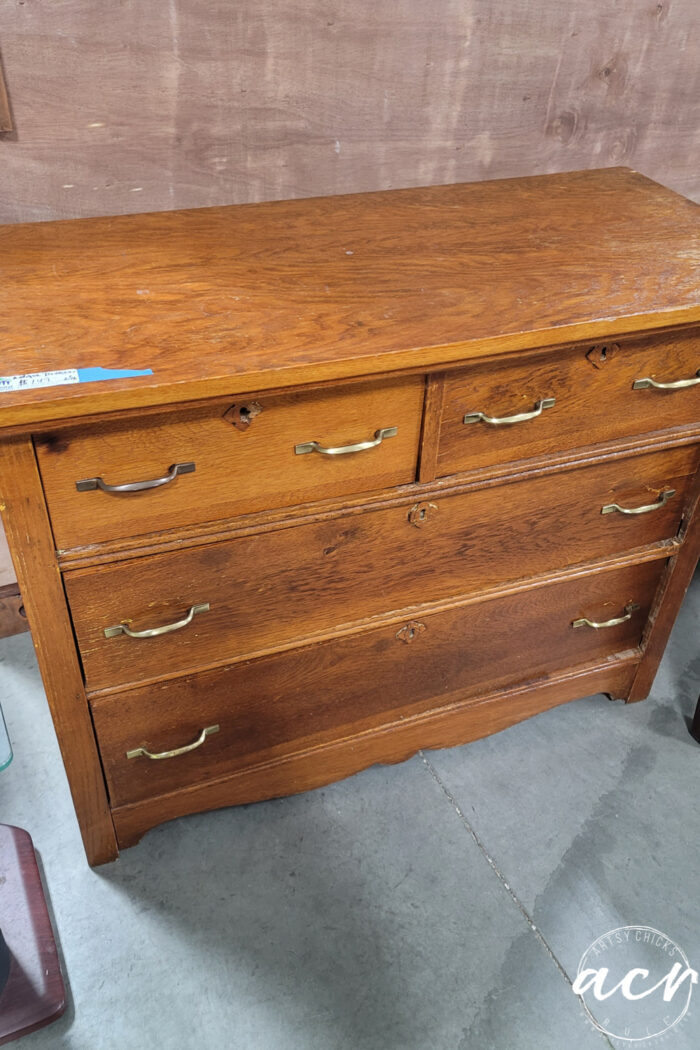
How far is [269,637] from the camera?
56.4 inches

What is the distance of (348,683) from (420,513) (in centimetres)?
38

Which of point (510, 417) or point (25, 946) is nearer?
point (510, 417)

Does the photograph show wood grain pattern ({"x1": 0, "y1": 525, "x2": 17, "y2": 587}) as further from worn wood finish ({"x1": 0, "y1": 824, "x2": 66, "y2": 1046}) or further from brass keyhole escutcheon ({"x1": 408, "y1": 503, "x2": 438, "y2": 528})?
brass keyhole escutcheon ({"x1": 408, "y1": 503, "x2": 438, "y2": 528})

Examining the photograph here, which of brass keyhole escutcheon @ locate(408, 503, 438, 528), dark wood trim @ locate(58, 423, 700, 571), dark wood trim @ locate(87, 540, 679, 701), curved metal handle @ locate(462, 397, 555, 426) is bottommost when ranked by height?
dark wood trim @ locate(87, 540, 679, 701)

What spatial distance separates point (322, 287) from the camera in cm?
128

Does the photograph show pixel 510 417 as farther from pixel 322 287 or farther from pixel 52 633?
pixel 52 633

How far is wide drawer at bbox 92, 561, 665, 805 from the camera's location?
4.77 ft

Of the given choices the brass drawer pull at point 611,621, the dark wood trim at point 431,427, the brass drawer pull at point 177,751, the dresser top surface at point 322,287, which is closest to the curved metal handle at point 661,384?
the dresser top surface at point 322,287

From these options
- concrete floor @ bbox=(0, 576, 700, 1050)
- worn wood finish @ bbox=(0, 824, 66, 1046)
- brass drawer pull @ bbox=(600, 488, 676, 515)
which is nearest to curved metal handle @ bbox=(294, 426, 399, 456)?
brass drawer pull @ bbox=(600, 488, 676, 515)

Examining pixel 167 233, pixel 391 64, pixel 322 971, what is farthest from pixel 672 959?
pixel 391 64

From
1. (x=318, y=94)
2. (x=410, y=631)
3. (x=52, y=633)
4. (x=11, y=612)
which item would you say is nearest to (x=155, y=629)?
(x=52, y=633)

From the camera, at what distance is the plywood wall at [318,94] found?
1.44 meters

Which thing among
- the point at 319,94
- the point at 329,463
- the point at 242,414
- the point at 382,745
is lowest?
the point at 382,745

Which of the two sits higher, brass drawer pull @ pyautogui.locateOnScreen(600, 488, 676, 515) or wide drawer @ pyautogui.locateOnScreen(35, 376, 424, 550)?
wide drawer @ pyautogui.locateOnScreen(35, 376, 424, 550)
